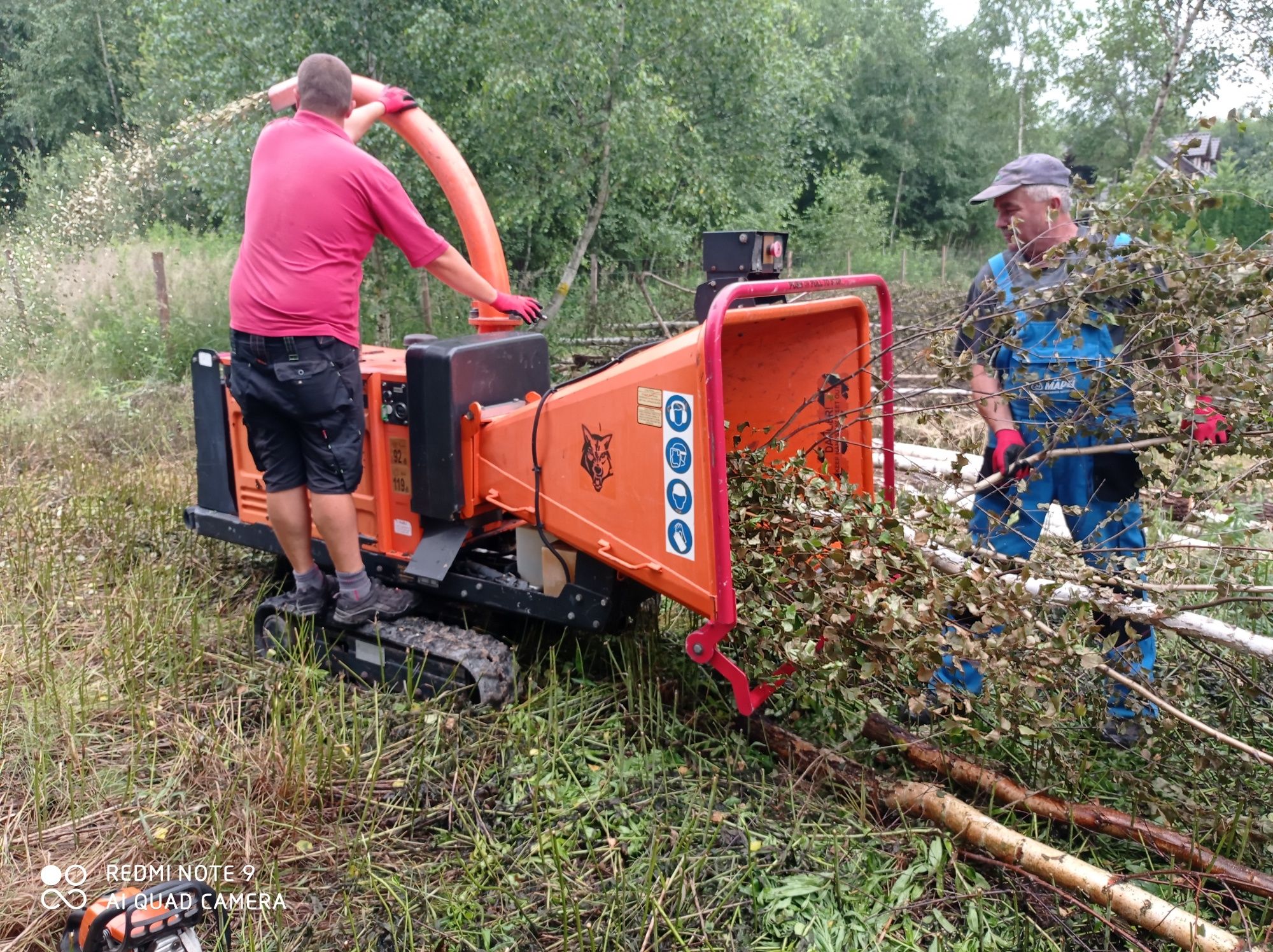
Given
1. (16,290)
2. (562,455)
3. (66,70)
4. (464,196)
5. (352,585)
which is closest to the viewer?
(562,455)

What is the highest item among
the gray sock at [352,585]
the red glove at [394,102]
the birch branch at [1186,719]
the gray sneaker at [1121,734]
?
the red glove at [394,102]

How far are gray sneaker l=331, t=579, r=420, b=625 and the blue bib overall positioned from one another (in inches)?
78.8

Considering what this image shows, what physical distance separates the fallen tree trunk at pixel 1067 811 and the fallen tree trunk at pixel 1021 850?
0.43 ft

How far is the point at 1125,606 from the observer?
2824 mm

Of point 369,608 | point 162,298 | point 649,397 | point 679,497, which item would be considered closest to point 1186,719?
point 679,497

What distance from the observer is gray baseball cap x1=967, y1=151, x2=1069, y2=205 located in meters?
3.45

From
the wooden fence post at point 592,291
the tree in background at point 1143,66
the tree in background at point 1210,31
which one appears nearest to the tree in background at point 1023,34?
the tree in background at point 1143,66

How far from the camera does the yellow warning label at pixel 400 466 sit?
3.65 meters

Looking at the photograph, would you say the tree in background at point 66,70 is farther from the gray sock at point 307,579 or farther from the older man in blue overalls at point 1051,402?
the older man in blue overalls at point 1051,402

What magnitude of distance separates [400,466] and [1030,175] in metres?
2.62

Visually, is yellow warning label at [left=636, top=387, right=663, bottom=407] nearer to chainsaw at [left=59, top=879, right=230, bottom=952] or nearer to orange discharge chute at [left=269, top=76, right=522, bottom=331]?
orange discharge chute at [left=269, top=76, right=522, bottom=331]

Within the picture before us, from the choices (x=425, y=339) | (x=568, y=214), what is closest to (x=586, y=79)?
(x=568, y=214)

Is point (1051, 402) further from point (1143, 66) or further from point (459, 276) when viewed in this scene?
point (1143, 66)

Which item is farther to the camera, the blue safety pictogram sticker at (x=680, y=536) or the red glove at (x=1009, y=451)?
the red glove at (x=1009, y=451)
